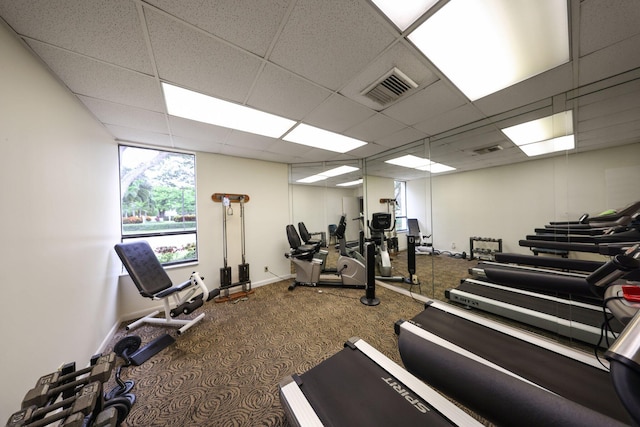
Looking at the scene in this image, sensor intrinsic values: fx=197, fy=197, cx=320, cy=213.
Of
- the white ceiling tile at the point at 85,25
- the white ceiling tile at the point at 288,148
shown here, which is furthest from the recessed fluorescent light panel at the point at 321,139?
the white ceiling tile at the point at 85,25

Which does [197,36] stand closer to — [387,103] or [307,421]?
[387,103]

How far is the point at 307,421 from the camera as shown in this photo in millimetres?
1145

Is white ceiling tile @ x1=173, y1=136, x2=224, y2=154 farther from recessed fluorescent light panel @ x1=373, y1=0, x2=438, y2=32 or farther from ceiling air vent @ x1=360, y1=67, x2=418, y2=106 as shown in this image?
recessed fluorescent light panel @ x1=373, y1=0, x2=438, y2=32

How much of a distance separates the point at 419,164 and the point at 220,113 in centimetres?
351

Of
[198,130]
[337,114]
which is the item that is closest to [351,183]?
[337,114]

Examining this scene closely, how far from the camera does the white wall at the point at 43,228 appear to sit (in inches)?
46.0

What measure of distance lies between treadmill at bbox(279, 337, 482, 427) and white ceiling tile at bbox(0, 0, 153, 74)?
2578 mm

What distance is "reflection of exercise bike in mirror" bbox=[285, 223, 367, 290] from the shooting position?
146 inches

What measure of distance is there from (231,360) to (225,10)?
286cm

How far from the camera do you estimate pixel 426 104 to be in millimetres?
2184

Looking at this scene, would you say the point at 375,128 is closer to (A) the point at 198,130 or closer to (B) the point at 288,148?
(B) the point at 288,148

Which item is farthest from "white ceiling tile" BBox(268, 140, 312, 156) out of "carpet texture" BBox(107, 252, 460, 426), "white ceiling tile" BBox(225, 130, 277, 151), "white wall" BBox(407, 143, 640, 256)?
"carpet texture" BBox(107, 252, 460, 426)

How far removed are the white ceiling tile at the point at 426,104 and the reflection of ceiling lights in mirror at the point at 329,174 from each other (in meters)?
2.07

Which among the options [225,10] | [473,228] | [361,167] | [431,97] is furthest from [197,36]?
[473,228]
